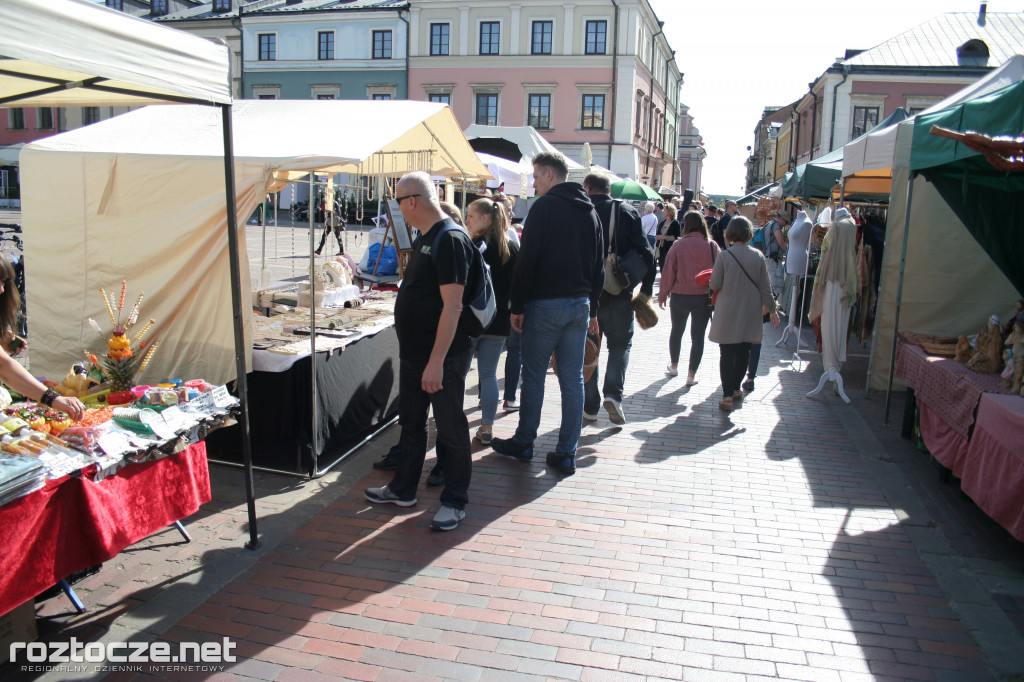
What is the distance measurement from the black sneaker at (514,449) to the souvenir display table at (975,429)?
2646 millimetres

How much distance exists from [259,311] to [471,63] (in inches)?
1283

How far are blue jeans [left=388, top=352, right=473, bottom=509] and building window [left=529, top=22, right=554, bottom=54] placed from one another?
34123 mm

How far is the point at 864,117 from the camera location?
102ft

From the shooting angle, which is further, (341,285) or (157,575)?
(341,285)

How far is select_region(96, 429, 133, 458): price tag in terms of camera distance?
3.04m

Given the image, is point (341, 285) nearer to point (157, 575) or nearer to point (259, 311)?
point (259, 311)

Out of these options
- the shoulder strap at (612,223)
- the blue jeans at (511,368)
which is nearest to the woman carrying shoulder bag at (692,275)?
the shoulder strap at (612,223)

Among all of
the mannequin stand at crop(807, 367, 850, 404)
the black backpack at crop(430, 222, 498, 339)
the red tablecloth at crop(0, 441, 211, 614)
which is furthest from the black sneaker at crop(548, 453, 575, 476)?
the mannequin stand at crop(807, 367, 850, 404)

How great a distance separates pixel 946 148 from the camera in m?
4.86

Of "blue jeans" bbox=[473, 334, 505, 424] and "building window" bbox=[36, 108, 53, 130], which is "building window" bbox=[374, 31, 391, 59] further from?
"blue jeans" bbox=[473, 334, 505, 424]

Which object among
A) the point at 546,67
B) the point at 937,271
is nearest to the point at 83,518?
the point at 937,271

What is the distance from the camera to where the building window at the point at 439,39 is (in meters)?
36.0

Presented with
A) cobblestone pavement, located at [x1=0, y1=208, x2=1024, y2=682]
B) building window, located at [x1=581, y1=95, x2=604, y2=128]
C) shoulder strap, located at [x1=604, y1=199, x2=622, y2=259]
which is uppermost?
building window, located at [x1=581, y1=95, x2=604, y2=128]

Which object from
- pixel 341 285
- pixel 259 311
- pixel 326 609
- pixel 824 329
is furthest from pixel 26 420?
pixel 824 329
